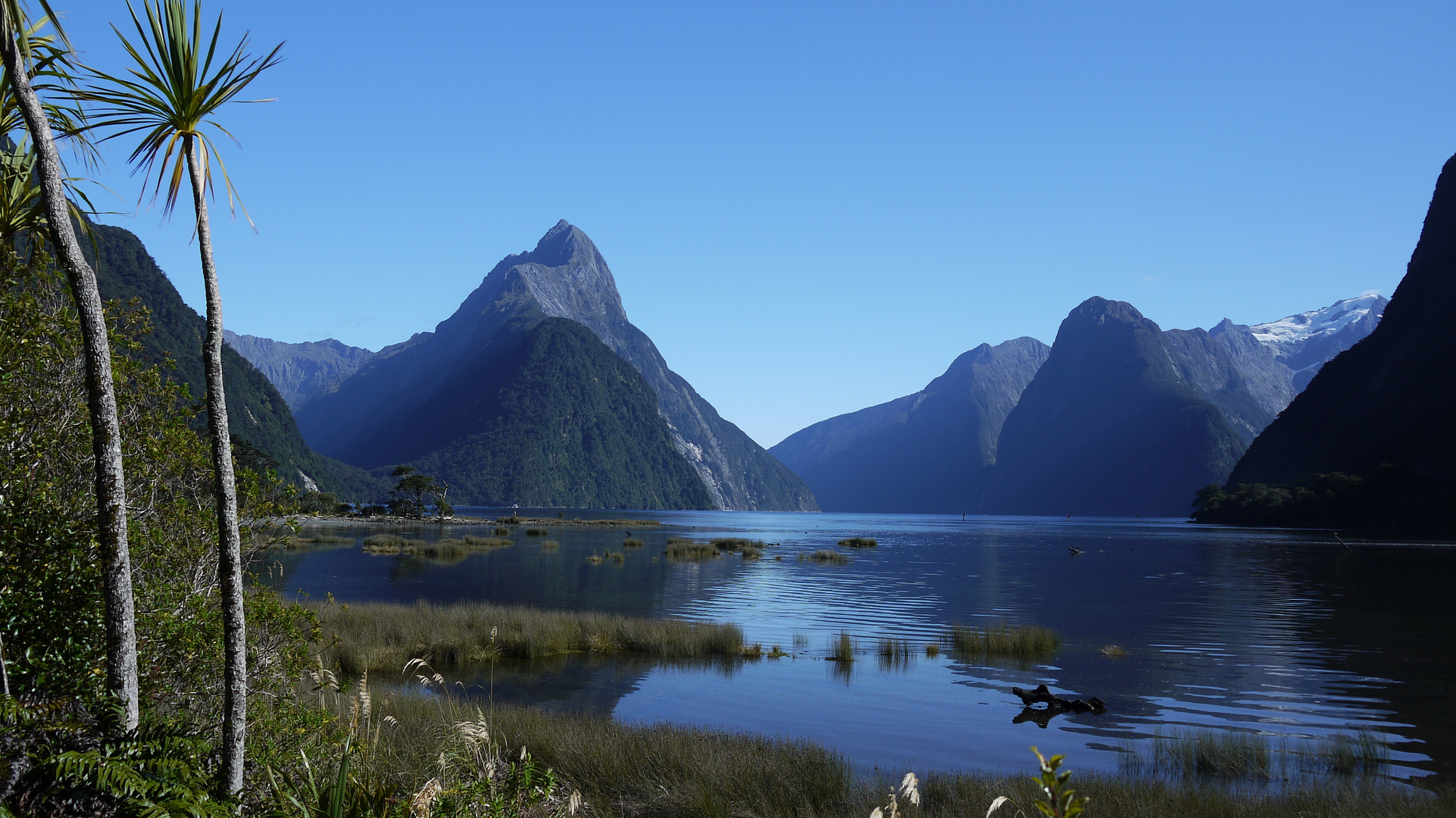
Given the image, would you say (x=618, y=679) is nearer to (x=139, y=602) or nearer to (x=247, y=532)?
(x=247, y=532)

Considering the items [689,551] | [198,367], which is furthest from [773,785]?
[198,367]

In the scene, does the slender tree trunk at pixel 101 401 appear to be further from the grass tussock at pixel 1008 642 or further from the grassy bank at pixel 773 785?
A: the grass tussock at pixel 1008 642

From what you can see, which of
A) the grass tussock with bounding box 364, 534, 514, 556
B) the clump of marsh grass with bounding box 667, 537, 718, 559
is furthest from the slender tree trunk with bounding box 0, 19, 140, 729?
the clump of marsh grass with bounding box 667, 537, 718, 559

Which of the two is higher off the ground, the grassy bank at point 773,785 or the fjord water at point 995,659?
the grassy bank at point 773,785

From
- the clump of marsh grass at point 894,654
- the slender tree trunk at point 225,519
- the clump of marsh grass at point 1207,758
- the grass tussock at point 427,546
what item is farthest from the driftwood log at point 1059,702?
the grass tussock at point 427,546

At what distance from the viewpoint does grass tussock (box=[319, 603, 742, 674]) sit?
2280 cm

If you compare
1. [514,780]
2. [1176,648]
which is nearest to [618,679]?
[514,780]

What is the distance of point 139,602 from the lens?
7.39m

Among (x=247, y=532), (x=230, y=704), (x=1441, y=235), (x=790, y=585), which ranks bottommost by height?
(x=790, y=585)

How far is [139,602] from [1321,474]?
145 meters

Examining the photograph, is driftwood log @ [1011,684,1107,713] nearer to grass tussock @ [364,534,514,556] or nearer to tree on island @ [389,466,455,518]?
grass tussock @ [364,534,514,556]

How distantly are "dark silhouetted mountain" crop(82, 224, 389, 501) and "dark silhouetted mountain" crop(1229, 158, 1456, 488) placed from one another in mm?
148082

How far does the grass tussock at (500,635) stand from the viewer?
22.8 m

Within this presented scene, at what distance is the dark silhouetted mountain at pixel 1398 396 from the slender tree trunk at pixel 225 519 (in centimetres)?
13636
